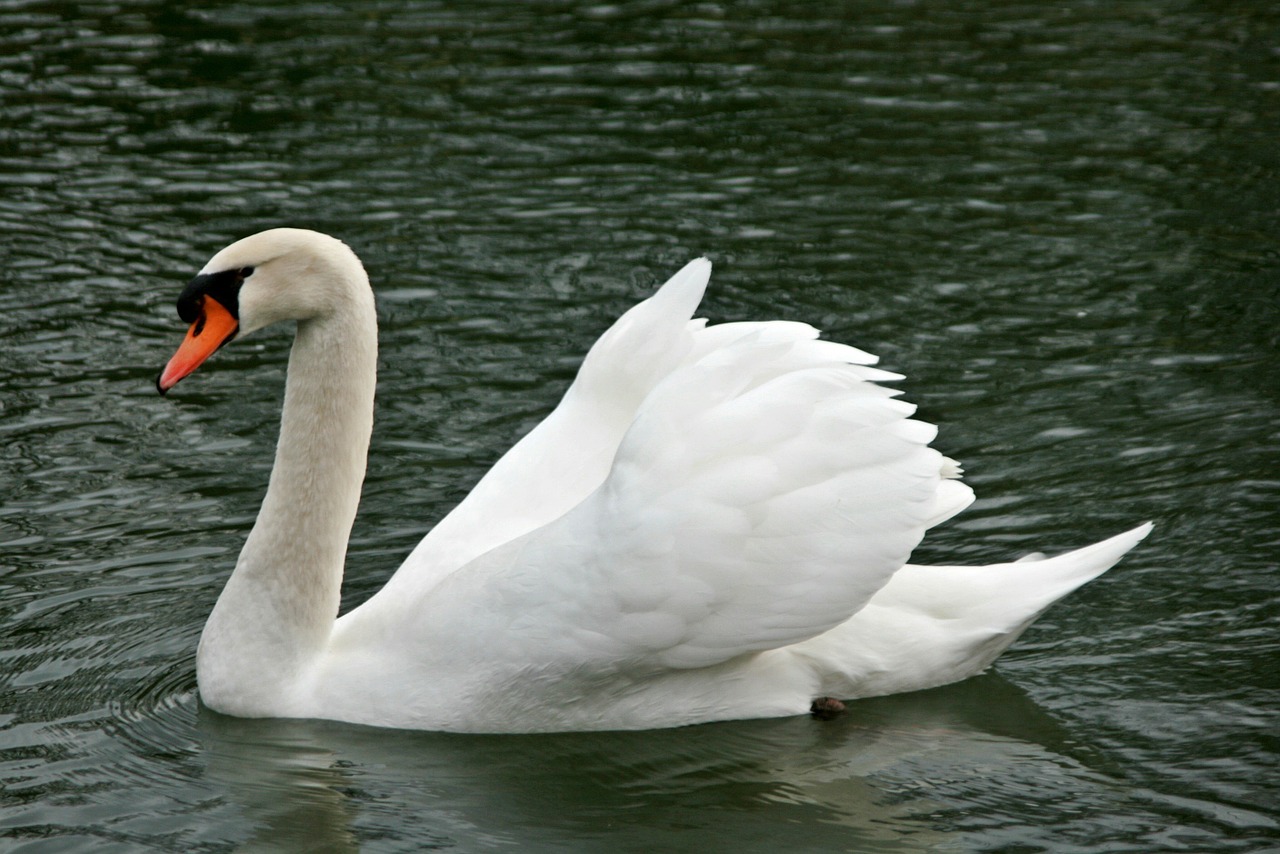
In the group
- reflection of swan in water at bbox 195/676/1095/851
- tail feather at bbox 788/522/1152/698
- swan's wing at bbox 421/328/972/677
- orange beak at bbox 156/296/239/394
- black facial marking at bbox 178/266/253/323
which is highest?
black facial marking at bbox 178/266/253/323

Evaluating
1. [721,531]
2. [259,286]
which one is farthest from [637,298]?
[721,531]

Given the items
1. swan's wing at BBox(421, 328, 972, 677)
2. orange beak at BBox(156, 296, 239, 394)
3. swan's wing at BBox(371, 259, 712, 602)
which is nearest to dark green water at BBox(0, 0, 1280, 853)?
swan's wing at BBox(421, 328, 972, 677)

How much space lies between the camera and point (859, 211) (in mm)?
11977

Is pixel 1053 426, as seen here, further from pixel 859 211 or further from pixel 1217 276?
pixel 859 211

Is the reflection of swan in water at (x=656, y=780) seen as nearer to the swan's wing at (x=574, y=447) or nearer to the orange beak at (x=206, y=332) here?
the swan's wing at (x=574, y=447)

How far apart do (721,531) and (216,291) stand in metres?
1.84

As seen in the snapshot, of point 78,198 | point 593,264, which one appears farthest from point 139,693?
point 78,198

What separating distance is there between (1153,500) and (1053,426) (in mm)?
925

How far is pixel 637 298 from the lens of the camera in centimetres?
1057

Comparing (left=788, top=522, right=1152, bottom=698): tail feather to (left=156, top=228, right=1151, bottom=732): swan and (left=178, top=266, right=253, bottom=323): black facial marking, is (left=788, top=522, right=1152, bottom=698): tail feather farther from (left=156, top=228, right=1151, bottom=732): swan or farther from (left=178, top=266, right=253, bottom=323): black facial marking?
(left=178, top=266, right=253, bottom=323): black facial marking

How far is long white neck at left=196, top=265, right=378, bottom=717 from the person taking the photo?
6.42 meters

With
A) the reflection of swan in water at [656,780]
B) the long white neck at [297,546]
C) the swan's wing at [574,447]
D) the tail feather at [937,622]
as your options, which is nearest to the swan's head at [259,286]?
the long white neck at [297,546]

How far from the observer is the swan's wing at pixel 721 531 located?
5.93m

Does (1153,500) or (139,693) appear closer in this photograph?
(139,693)
